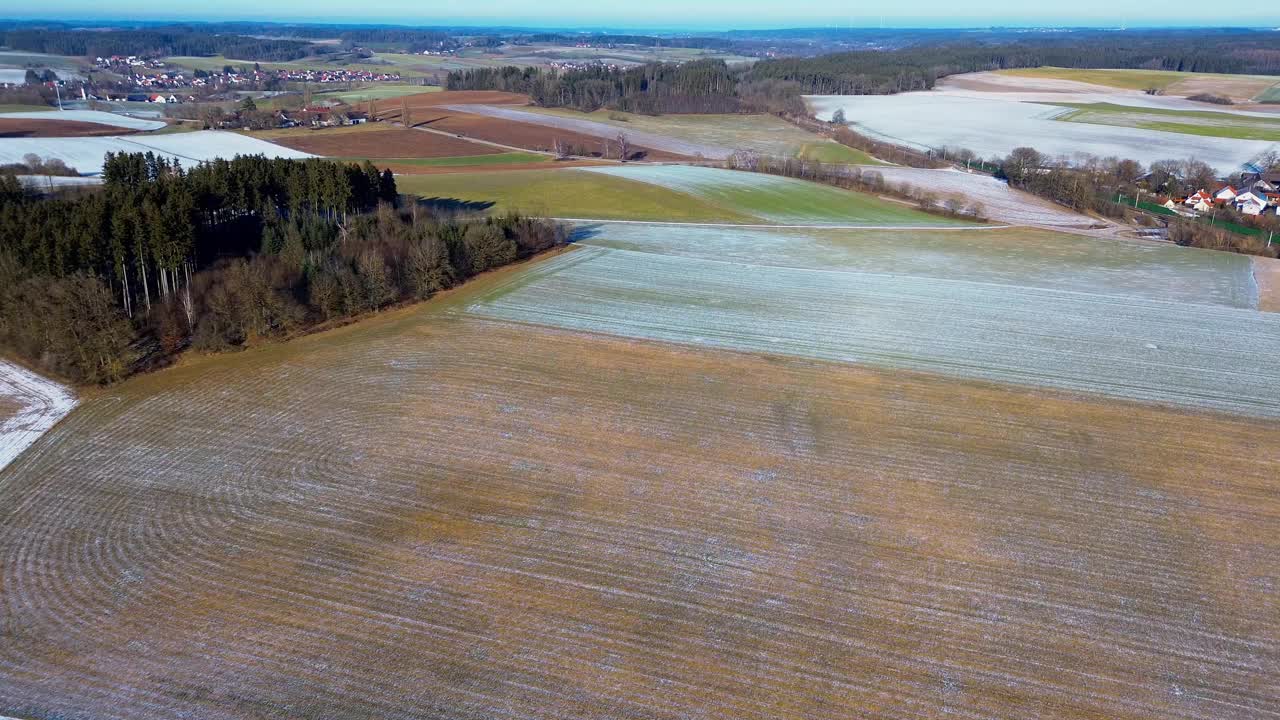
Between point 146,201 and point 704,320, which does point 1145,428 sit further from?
point 146,201

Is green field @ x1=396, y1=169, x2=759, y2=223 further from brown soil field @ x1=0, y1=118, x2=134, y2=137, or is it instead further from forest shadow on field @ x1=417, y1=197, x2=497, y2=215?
brown soil field @ x1=0, y1=118, x2=134, y2=137

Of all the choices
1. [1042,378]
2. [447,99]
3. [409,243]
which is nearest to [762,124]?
[447,99]

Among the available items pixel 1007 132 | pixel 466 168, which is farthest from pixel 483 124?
pixel 1007 132

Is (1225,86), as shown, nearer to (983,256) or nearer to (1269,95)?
(1269,95)

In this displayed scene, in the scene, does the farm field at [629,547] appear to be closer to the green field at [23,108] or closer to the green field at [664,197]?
the green field at [664,197]

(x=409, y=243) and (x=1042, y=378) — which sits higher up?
(x=409, y=243)

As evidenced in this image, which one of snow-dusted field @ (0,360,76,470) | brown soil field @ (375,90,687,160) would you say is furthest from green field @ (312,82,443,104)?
snow-dusted field @ (0,360,76,470)
